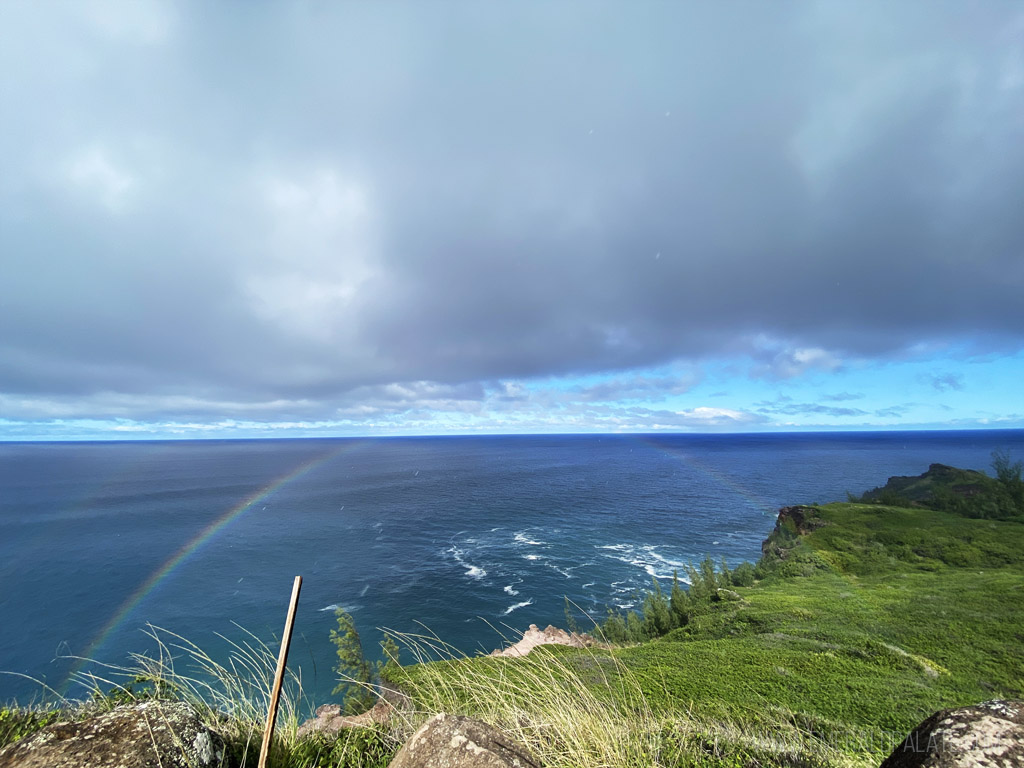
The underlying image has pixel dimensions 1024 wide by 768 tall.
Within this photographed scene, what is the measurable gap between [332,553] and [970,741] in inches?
2401

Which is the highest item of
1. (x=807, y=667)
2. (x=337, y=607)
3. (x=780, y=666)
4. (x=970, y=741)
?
(x=970, y=741)

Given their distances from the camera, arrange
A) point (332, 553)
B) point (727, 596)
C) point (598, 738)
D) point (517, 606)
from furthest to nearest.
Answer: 1. point (332, 553)
2. point (517, 606)
3. point (727, 596)
4. point (598, 738)

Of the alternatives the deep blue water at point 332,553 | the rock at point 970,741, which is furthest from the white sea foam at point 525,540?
the rock at point 970,741

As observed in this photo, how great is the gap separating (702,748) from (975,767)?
2.88 metres

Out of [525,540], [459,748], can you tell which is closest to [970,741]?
[459,748]

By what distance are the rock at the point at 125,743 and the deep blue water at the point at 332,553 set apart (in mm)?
9863

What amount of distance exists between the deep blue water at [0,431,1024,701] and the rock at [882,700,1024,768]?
13.1m

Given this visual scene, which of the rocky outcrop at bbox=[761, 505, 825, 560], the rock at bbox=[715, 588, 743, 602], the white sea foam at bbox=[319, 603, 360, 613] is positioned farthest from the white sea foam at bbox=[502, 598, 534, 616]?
the rocky outcrop at bbox=[761, 505, 825, 560]

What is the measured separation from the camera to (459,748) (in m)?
3.25

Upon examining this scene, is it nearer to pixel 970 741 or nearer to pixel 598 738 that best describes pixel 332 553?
pixel 598 738

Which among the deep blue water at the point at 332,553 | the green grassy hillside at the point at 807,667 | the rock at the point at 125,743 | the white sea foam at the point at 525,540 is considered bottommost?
the deep blue water at the point at 332,553

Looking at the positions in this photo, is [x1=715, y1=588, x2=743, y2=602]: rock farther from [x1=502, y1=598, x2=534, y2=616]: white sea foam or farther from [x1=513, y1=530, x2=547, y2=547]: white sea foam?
[x1=513, y1=530, x2=547, y2=547]: white sea foam

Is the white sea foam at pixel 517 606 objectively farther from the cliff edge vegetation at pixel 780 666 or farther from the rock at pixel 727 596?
the rock at pixel 727 596

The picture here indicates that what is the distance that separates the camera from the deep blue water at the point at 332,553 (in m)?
35.7
